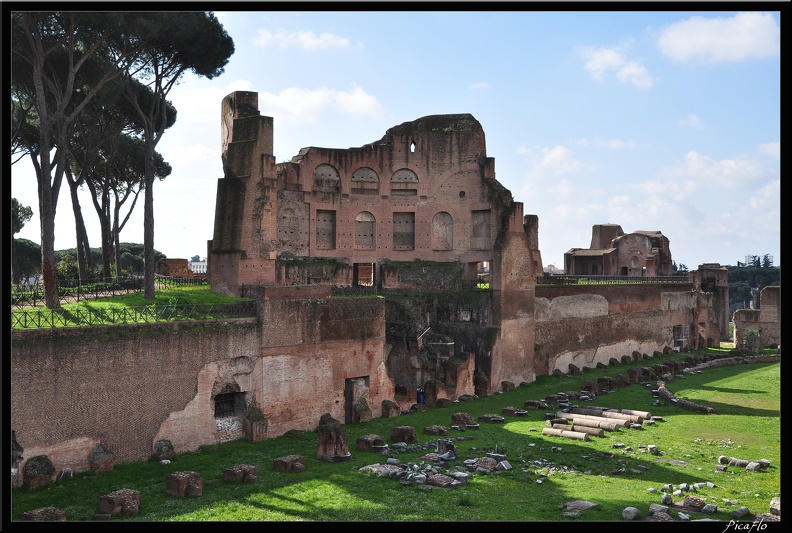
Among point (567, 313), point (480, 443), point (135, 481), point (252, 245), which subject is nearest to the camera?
point (135, 481)

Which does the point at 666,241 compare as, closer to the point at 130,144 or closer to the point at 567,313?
the point at 567,313

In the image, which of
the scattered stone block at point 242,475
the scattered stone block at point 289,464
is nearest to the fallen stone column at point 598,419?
the scattered stone block at point 289,464

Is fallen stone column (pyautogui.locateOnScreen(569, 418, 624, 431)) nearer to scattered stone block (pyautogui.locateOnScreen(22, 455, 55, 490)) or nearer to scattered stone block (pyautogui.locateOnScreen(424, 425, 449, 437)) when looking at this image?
scattered stone block (pyautogui.locateOnScreen(424, 425, 449, 437))

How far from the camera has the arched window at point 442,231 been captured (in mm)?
27766

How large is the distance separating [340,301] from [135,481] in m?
7.25

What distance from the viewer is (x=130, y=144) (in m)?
26.9

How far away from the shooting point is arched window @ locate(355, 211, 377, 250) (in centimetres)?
2736

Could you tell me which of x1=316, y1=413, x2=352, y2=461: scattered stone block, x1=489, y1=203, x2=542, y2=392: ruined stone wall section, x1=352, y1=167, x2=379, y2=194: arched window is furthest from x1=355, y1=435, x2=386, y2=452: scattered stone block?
x1=352, y1=167, x2=379, y2=194: arched window

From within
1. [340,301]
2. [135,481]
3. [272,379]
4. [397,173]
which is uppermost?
[397,173]

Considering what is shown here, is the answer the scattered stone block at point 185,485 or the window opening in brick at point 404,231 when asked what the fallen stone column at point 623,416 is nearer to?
the scattered stone block at point 185,485

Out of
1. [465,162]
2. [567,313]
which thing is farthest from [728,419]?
[465,162]

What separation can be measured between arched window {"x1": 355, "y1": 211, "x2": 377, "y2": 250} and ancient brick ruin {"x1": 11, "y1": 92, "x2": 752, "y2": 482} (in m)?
0.06

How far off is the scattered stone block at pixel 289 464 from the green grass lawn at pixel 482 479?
158mm

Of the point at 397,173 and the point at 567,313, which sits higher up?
the point at 397,173
